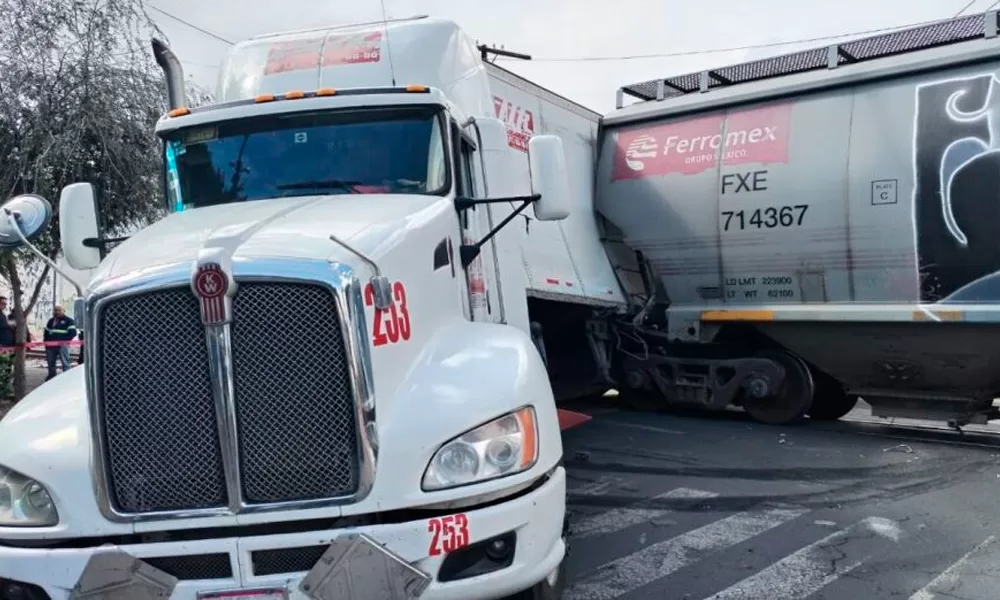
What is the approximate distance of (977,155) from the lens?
8.44 meters

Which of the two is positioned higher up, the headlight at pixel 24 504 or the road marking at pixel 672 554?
the headlight at pixel 24 504

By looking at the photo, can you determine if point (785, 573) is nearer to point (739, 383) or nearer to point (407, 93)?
point (407, 93)

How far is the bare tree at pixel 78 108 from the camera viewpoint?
1052 cm

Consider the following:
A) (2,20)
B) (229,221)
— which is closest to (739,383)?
(229,221)

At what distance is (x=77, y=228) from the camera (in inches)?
209

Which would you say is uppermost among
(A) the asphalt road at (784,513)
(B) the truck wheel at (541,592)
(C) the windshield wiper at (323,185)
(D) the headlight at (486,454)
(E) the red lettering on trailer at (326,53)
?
(E) the red lettering on trailer at (326,53)

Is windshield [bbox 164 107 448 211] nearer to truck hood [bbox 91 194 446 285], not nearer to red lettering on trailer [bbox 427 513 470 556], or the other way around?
truck hood [bbox 91 194 446 285]

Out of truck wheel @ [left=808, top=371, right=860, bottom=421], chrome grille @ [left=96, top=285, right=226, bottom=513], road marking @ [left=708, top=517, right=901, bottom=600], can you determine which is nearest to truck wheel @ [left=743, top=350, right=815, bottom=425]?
truck wheel @ [left=808, top=371, right=860, bottom=421]

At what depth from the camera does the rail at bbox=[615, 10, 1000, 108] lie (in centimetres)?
895

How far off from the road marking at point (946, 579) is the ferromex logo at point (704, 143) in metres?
5.15

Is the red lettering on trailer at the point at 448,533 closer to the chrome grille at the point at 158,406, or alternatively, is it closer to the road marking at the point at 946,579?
the chrome grille at the point at 158,406

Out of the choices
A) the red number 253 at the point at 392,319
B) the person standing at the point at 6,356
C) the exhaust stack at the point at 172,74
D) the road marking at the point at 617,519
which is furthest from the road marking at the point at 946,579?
the person standing at the point at 6,356

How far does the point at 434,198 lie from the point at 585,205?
614cm

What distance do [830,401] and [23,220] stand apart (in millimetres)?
9110
